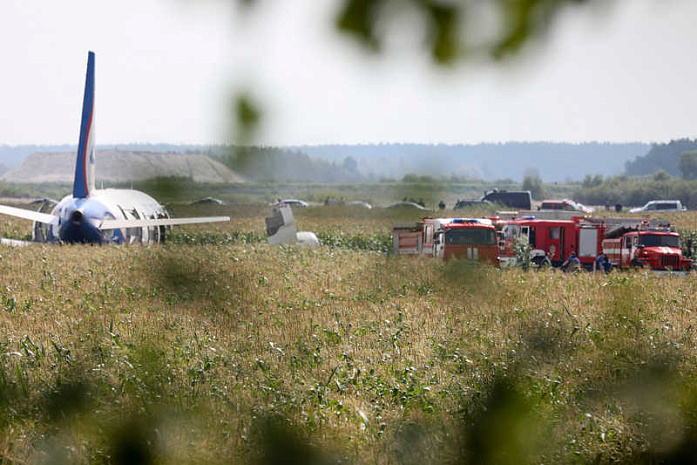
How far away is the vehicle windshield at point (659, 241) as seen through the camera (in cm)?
2211

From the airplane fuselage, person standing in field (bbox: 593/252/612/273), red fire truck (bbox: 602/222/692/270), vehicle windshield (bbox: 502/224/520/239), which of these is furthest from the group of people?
the airplane fuselage

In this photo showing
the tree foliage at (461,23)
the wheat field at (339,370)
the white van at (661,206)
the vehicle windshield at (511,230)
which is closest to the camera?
the tree foliage at (461,23)

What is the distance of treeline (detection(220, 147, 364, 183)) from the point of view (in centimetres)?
138

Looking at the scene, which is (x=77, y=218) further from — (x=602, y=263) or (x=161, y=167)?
(x=161, y=167)

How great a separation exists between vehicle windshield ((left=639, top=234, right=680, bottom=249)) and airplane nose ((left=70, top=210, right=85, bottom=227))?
1726 cm

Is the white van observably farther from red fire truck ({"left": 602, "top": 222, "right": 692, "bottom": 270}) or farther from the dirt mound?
the dirt mound

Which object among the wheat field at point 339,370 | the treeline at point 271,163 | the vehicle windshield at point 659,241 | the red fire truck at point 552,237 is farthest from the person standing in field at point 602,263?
the treeline at point 271,163

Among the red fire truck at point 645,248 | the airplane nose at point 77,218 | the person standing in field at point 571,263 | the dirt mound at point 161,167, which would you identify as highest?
the dirt mound at point 161,167

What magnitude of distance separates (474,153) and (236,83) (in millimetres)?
590

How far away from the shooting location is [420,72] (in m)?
1.42

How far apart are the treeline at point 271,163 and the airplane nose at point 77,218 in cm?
1880

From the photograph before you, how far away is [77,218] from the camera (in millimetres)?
19016

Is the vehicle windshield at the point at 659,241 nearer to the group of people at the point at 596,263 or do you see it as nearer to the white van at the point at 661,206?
the group of people at the point at 596,263

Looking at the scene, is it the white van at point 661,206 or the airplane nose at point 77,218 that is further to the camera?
the white van at point 661,206
